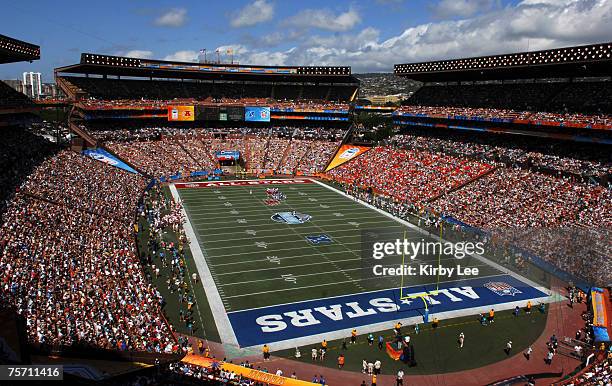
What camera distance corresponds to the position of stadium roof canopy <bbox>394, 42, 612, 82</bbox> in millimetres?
34875

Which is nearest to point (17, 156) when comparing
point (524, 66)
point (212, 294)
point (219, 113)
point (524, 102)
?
point (212, 294)

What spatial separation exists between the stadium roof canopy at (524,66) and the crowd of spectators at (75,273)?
33.9 metres

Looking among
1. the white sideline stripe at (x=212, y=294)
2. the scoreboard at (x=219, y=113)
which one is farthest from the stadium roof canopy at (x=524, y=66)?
the white sideline stripe at (x=212, y=294)

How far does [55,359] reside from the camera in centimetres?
1327

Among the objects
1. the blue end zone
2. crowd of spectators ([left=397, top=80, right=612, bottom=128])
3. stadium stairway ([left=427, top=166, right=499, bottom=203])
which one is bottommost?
the blue end zone

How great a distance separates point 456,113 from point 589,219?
2331 centimetres

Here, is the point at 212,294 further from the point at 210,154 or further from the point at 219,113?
the point at 219,113

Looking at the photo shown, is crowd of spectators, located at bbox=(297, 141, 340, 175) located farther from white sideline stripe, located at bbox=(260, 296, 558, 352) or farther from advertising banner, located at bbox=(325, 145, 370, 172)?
white sideline stripe, located at bbox=(260, 296, 558, 352)

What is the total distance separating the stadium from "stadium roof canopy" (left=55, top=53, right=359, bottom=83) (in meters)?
0.43

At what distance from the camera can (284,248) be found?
93.6ft

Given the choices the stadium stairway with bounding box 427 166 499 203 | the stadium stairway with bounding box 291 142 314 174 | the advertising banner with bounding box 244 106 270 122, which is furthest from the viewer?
the advertising banner with bounding box 244 106 270 122

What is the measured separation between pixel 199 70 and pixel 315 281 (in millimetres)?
46648

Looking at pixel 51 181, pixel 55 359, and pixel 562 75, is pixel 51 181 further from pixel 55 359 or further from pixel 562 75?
pixel 562 75

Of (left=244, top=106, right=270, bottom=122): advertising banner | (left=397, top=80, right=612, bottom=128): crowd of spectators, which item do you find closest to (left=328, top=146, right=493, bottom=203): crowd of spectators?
(left=397, top=80, right=612, bottom=128): crowd of spectators
